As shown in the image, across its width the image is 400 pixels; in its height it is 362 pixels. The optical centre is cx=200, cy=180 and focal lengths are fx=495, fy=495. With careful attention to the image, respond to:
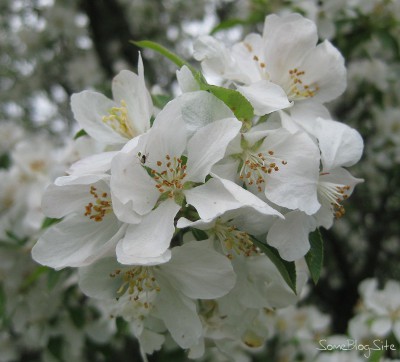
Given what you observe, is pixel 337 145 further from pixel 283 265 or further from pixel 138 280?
pixel 138 280

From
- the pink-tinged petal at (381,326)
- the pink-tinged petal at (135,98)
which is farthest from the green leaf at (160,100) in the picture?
Result: the pink-tinged petal at (381,326)

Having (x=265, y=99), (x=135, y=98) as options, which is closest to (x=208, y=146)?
(x=265, y=99)

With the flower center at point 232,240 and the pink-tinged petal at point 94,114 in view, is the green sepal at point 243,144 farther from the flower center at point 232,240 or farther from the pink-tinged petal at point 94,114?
the pink-tinged petal at point 94,114

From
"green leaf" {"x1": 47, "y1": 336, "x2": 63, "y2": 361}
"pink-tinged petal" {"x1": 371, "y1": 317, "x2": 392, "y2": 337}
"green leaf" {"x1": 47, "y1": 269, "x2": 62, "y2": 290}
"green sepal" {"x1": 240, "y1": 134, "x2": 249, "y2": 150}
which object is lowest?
"green leaf" {"x1": 47, "y1": 336, "x2": 63, "y2": 361}

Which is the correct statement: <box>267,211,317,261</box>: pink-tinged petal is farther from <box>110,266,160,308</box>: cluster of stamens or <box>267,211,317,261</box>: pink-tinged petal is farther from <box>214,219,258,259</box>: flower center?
<box>110,266,160,308</box>: cluster of stamens

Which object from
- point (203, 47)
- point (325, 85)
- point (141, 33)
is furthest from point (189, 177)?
point (141, 33)

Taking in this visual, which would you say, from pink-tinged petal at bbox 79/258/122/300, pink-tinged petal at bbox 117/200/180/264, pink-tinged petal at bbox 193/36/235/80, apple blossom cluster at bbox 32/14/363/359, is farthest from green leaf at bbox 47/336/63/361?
pink-tinged petal at bbox 193/36/235/80

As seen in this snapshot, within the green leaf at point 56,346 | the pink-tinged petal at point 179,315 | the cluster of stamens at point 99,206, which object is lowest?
the green leaf at point 56,346
